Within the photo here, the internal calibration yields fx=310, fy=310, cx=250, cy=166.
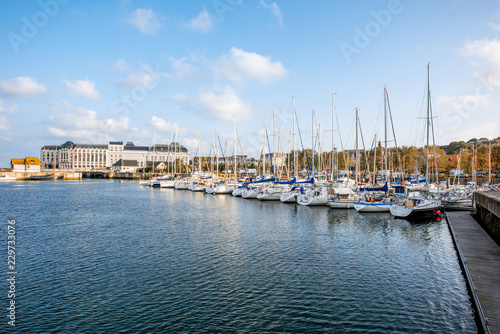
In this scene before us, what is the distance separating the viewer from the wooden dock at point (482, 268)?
12.2m

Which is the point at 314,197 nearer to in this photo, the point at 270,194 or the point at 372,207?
the point at 372,207

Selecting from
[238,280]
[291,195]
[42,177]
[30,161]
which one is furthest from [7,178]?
[238,280]

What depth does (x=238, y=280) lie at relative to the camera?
17984 millimetres

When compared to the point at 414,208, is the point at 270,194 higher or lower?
higher

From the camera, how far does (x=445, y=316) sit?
541 inches

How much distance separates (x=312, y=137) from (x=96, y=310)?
184 feet

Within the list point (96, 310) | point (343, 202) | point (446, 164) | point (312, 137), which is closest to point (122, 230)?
point (96, 310)

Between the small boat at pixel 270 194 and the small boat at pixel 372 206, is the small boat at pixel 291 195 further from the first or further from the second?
the small boat at pixel 372 206

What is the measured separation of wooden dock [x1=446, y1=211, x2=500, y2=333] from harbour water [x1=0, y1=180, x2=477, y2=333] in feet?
3.26

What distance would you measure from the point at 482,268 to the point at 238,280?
1350 cm

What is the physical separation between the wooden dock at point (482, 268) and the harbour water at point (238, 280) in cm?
99

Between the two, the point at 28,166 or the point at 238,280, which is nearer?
the point at 238,280

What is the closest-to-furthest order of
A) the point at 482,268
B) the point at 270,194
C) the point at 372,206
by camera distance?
the point at 482,268 → the point at 372,206 → the point at 270,194

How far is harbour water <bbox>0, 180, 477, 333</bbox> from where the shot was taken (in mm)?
13344
